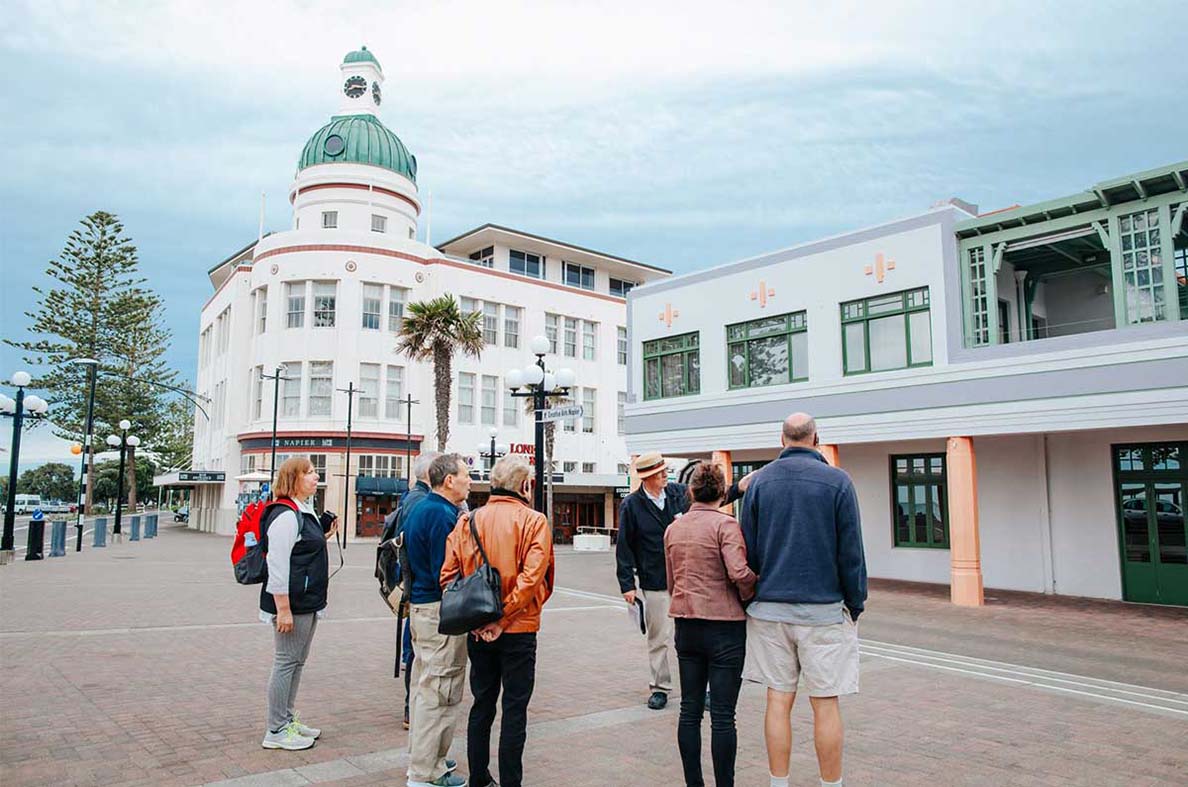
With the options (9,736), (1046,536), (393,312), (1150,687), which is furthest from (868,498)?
(393,312)

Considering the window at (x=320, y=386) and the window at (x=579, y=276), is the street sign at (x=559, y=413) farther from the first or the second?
the window at (x=579, y=276)

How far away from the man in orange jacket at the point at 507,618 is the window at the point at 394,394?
124 ft

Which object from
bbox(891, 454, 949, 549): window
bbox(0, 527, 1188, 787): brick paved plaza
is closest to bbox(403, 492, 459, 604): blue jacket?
bbox(0, 527, 1188, 787): brick paved plaza

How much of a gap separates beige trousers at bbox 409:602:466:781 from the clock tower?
4626 centimetres

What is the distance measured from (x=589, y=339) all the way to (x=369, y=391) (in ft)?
45.4

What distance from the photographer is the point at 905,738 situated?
5957 millimetres

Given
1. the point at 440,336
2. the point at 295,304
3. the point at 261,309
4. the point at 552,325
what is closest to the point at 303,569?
the point at 440,336

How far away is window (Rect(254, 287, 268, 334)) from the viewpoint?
42.4 metres

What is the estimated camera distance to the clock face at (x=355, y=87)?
46.8m

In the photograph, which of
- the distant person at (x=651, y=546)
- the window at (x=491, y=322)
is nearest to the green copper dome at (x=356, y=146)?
the window at (x=491, y=322)

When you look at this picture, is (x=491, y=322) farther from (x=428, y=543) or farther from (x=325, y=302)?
(x=428, y=543)

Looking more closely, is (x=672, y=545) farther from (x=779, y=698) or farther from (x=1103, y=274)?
(x=1103, y=274)

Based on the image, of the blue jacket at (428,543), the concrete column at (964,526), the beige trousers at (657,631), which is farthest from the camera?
the concrete column at (964,526)

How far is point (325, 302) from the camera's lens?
4112 cm
